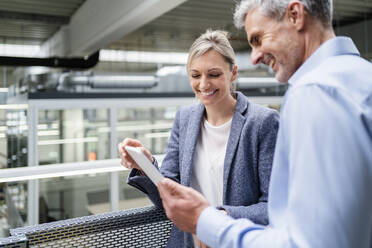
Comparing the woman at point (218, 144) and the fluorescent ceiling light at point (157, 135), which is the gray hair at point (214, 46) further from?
the fluorescent ceiling light at point (157, 135)

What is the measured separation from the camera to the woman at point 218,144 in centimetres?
115

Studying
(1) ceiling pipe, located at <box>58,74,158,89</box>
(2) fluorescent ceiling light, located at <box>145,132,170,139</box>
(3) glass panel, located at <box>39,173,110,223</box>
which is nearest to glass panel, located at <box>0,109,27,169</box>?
(3) glass panel, located at <box>39,173,110,223</box>

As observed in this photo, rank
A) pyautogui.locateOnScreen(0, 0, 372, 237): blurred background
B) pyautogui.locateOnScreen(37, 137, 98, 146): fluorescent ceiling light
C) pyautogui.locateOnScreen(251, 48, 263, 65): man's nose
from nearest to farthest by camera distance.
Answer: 1. pyautogui.locateOnScreen(251, 48, 263, 65): man's nose
2. pyautogui.locateOnScreen(0, 0, 372, 237): blurred background
3. pyautogui.locateOnScreen(37, 137, 98, 146): fluorescent ceiling light

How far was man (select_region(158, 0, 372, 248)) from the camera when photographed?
0.56 meters

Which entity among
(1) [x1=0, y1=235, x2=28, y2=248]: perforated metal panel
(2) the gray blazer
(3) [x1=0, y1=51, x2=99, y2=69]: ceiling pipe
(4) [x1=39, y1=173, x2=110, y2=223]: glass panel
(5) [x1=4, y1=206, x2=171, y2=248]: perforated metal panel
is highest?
(3) [x1=0, y1=51, x2=99, y2=69]: ceiling pipe

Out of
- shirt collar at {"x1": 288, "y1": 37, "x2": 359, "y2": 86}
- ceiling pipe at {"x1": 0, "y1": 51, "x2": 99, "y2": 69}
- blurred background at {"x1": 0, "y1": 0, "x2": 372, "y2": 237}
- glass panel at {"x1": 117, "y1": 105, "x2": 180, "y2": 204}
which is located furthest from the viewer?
ceiling pipe at {"x1": 0, "y1": 51, "x2": 99, "y2": 69}

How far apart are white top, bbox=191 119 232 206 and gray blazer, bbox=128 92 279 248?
45 millimetres

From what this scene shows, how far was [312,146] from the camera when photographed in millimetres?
568

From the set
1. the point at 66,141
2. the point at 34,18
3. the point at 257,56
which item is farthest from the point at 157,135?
the point at 257,56

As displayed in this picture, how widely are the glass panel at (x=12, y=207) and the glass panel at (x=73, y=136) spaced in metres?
0.64

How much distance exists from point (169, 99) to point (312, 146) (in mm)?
6602

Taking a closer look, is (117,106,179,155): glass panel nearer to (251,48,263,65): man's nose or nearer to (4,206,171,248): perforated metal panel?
(4,206,171,248): perforated metal panel

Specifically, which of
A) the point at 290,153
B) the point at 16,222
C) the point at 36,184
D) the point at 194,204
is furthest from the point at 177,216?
the point at 16,222

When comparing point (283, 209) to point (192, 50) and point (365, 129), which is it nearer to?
point (365, 129)
